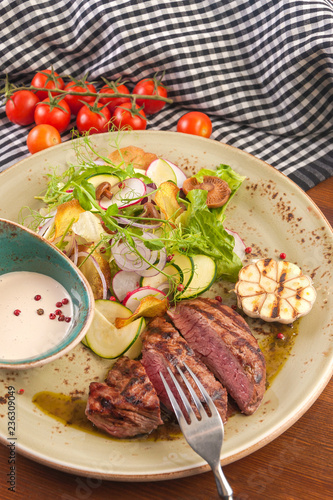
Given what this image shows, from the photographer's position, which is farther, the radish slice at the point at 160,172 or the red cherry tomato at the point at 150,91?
the red cherry tomato at the point at 150,91

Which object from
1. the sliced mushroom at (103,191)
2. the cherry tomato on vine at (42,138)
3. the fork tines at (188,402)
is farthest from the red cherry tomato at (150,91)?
the fork tines at (188,402)

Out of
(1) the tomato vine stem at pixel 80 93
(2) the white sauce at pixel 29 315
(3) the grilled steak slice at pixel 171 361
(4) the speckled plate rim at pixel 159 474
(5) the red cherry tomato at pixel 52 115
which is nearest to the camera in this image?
(4) the speckled plate rim at pixel 159 474

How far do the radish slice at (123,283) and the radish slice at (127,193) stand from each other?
0.61m

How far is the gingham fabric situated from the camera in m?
5.02

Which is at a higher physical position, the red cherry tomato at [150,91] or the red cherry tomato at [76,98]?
the red cherry tomato at [76,98]

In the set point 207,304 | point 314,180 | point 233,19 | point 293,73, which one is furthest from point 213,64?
point 207,304

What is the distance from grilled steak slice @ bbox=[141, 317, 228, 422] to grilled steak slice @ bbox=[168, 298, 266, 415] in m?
0.13

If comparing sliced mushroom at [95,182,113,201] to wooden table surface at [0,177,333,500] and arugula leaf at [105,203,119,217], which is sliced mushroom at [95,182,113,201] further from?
wooden table surface at [0,177,333,500]

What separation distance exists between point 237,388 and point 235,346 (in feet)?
0.89

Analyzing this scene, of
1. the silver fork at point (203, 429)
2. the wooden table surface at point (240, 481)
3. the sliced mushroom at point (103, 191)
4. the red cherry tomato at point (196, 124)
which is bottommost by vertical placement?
the wooden table surface at point (240, 481)

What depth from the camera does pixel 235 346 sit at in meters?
3.16

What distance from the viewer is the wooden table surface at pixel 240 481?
2.81 m

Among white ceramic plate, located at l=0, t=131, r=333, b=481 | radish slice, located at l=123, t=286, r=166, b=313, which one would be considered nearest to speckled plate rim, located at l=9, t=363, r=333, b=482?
white ceramic plate, located at l=0, t=131, r=333, b=481

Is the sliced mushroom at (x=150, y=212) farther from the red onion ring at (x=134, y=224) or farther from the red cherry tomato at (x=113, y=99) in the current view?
the red cherry tomato at (x=113, y=99)
